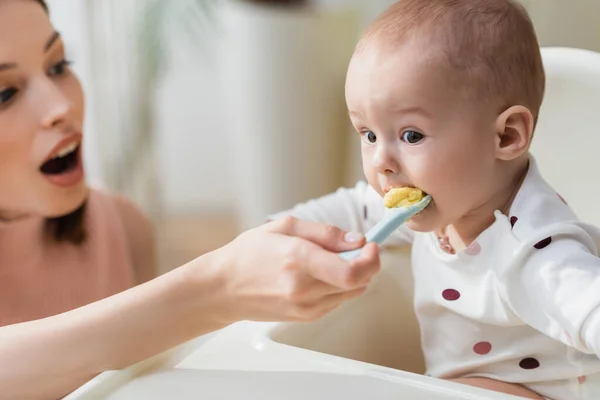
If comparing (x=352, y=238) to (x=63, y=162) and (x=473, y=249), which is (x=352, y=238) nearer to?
(x=473, y=249)

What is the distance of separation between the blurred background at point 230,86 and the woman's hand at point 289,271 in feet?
3.01

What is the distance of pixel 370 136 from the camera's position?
0.68m

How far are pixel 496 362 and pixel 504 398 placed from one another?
5.5 inches

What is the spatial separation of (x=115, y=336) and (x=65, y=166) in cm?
34

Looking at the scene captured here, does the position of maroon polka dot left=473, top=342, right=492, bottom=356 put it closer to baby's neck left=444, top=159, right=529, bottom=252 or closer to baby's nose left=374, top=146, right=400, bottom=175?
baby's neck left=444, top=159, right=529, bottom=252

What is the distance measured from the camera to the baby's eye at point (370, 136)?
2.22 feet

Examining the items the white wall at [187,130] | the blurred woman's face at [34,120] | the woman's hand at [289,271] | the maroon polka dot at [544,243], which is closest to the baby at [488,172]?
the maroon polka dot at [544,243]

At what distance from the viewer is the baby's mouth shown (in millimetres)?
902

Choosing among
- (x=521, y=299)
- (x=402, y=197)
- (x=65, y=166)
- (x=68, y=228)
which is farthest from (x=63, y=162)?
(x=521, y=299)

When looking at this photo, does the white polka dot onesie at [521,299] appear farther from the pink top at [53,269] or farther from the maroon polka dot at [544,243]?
the pink top at [53,269]

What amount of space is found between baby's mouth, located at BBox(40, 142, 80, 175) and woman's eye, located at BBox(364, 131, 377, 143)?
0.39 m

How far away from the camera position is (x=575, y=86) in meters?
0.85

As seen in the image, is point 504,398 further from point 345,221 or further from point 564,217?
point 345,221

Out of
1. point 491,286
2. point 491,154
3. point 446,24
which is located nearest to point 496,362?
point 491,286
